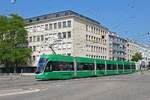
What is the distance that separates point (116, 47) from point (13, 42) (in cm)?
4096

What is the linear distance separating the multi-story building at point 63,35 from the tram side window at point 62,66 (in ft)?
83.4

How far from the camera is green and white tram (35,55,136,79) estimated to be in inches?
985

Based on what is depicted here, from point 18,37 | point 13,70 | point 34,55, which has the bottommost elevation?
point 13,70

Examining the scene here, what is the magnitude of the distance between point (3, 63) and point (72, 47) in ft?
63.3

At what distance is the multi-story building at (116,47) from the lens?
7731 centimetres

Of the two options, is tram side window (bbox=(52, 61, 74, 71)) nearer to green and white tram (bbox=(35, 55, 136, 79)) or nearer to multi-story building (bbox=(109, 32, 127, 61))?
green and white tram (bbox=(35, 55, 136, 79))

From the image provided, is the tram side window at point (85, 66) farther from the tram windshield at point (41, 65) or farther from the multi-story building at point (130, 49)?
the multi-story building at point (130, 49)

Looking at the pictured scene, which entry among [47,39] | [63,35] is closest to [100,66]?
[63,35]

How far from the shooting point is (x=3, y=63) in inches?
2288

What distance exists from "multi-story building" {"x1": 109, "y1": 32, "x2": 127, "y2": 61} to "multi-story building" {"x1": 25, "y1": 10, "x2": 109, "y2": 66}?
1214 cm

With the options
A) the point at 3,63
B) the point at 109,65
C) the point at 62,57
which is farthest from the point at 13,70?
the point at 62,57

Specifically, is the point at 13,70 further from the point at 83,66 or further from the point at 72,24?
the point at 83,66

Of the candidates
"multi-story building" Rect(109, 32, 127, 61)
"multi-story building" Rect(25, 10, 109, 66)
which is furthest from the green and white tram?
"multi-story building" Rect(109, 32, 127, 61)

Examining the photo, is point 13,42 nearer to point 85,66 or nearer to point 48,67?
point 85,66
